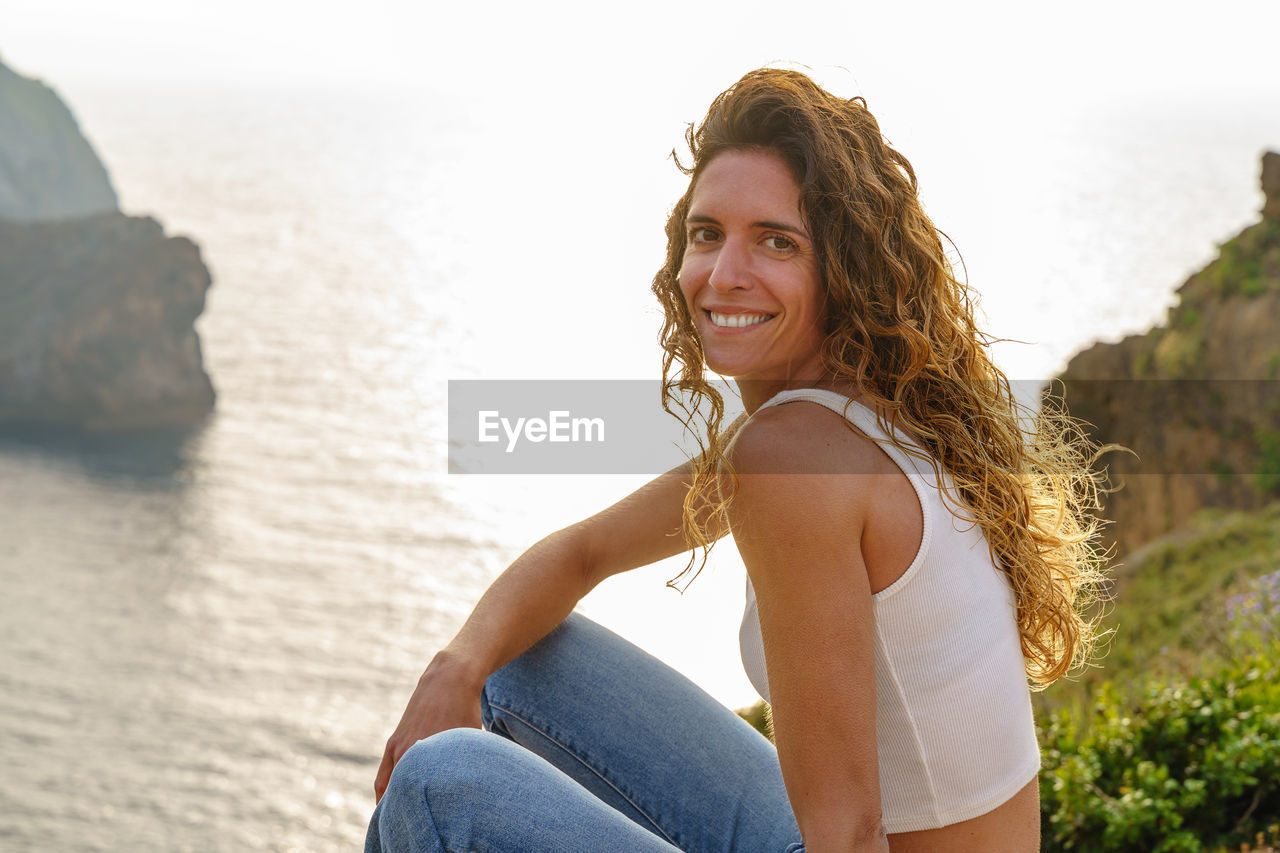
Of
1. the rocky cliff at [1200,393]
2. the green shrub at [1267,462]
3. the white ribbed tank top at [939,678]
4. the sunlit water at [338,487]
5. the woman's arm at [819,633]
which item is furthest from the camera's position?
the sunlit water at [338,487]

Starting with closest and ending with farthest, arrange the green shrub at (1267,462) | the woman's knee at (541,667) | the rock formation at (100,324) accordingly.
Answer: the woman's knee at (541,667)
the green shrub at (1267,462)
the rock formation at (100,324)

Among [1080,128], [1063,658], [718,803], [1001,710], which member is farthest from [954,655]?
[1080,128]

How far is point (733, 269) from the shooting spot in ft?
6.87

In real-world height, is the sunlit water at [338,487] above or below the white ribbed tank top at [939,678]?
below

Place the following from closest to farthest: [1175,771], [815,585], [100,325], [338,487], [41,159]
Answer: [815,585], [1175,771], [338,487], [100,325], [41,159]

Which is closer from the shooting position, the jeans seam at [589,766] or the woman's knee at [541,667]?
the jeans seam at [589,766]

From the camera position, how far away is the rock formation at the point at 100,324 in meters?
84.1

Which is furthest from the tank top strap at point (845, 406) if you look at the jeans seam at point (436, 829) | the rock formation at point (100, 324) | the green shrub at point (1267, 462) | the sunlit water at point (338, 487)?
the rock formation at point (100, 324)

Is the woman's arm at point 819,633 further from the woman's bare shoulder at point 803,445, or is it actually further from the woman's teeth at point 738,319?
the woman's teeth at point 738,319

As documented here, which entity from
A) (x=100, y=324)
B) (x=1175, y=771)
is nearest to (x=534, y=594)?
(x=1175, y=771)

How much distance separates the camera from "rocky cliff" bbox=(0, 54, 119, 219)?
133 meters

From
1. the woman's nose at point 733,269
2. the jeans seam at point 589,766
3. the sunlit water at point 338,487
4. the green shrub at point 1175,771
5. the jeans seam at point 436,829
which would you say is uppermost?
the woman's nose at point 733,269

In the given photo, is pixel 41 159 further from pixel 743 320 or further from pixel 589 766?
pixel 743 320

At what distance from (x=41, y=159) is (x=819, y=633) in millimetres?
155907
